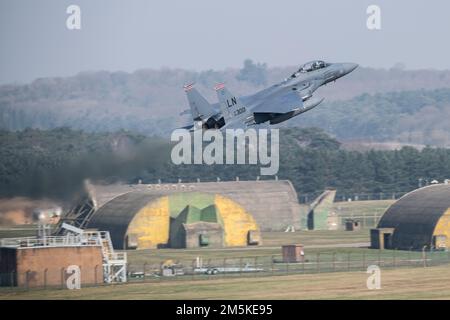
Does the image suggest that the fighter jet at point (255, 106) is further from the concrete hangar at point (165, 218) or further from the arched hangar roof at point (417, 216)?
the concrete hangar at point (165, 218)

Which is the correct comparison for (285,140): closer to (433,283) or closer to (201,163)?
(201,163)

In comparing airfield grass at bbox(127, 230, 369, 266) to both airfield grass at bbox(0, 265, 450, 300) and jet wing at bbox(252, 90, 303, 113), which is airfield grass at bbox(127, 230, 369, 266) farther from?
airfield grass at bbox(0, 265, 450, 300)

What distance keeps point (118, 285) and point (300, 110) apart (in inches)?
617

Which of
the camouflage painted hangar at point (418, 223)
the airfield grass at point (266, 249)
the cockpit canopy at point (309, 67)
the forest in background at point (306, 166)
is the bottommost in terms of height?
the airfield grass at point (266, 249)

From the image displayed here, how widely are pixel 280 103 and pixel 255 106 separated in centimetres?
161

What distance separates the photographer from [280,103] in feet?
261

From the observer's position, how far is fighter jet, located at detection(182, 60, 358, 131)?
257 feet

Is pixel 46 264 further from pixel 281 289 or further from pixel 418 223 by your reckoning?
pixel 418 223

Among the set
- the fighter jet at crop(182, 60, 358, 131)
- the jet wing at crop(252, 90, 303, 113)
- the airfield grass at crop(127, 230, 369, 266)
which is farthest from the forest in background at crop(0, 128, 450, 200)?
the jet wing at crop(252, 90, 303, 113)

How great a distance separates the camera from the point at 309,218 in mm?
119500

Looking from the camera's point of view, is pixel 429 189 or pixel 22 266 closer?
pixel 22 266

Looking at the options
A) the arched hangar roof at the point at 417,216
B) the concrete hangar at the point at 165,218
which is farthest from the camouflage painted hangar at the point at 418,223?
the concrete hangar at the point at 165,218

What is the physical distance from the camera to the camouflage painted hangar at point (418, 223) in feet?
296
